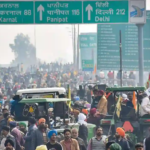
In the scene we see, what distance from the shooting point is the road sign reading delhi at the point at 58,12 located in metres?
32.0

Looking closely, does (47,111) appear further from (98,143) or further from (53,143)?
(53,143)

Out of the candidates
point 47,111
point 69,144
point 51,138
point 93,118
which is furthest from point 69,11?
point 51,138

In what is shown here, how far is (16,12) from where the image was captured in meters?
32.2

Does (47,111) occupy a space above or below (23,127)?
above

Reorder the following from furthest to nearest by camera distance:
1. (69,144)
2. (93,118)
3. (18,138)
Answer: (93,118) < (18,138) < (69,144)

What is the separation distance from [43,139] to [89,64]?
48402 mm

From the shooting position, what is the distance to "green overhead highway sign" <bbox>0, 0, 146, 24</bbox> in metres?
32.0

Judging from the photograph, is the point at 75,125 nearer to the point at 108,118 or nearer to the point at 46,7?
the point at 108,118

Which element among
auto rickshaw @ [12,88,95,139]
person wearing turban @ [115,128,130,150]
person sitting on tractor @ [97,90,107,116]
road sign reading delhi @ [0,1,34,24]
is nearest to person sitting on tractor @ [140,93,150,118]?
auto rickshaw @ [12,88,95,139]

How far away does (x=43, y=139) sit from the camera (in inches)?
603

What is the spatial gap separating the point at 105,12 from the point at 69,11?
1567 mm

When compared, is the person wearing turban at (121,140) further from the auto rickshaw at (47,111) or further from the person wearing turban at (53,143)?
the auto rickshaw at (47,111)

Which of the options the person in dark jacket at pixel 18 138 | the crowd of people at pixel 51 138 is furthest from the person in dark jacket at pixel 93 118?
the person in dark jacket at pixel 18 138

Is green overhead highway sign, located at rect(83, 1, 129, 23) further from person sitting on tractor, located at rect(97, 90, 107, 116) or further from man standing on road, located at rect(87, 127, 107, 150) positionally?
man standing on road, located at rect(87, 127, 107, 150)
